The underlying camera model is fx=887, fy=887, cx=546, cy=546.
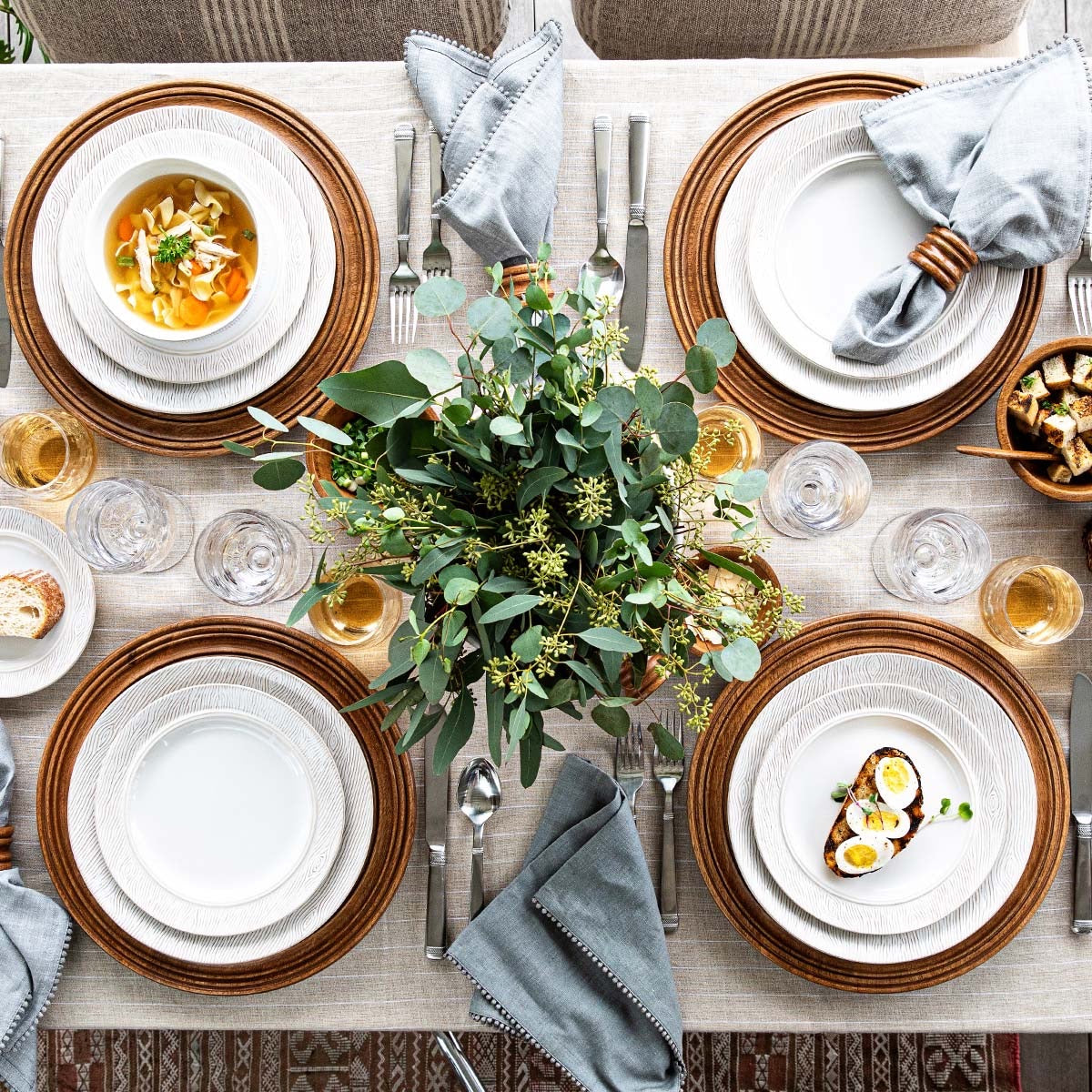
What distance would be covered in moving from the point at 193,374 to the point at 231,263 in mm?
149

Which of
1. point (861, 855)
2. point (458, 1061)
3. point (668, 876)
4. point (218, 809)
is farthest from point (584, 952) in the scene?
point (458, 1061)

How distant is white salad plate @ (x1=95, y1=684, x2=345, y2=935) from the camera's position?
1114 mm

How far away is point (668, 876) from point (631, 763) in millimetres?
157

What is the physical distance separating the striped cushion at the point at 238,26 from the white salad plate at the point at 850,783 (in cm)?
121

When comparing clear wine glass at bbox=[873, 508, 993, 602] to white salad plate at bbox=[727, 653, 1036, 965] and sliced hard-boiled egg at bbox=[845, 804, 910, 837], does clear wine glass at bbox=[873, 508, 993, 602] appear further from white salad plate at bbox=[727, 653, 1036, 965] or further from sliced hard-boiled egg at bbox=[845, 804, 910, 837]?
sliced hard-boiled egg at bbox=[845, 804, 910, 837]

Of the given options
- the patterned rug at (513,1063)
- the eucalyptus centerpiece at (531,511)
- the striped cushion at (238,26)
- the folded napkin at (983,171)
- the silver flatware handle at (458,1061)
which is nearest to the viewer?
the eucalyptus centerpiece at (531,511)

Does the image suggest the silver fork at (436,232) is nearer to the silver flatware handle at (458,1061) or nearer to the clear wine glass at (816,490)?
the clear wine glass at (816,490)

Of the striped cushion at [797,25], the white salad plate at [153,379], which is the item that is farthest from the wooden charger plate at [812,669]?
the striped cushion at [797,25]

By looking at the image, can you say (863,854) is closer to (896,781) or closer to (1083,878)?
(896,781)

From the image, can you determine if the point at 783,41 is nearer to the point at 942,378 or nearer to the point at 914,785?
the point at 942,378

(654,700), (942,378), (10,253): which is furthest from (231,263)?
(942,378)

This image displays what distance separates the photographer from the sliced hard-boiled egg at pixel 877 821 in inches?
42.3

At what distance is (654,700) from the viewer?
1157mm

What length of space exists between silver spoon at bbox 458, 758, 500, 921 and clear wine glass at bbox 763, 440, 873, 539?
0.49 m
